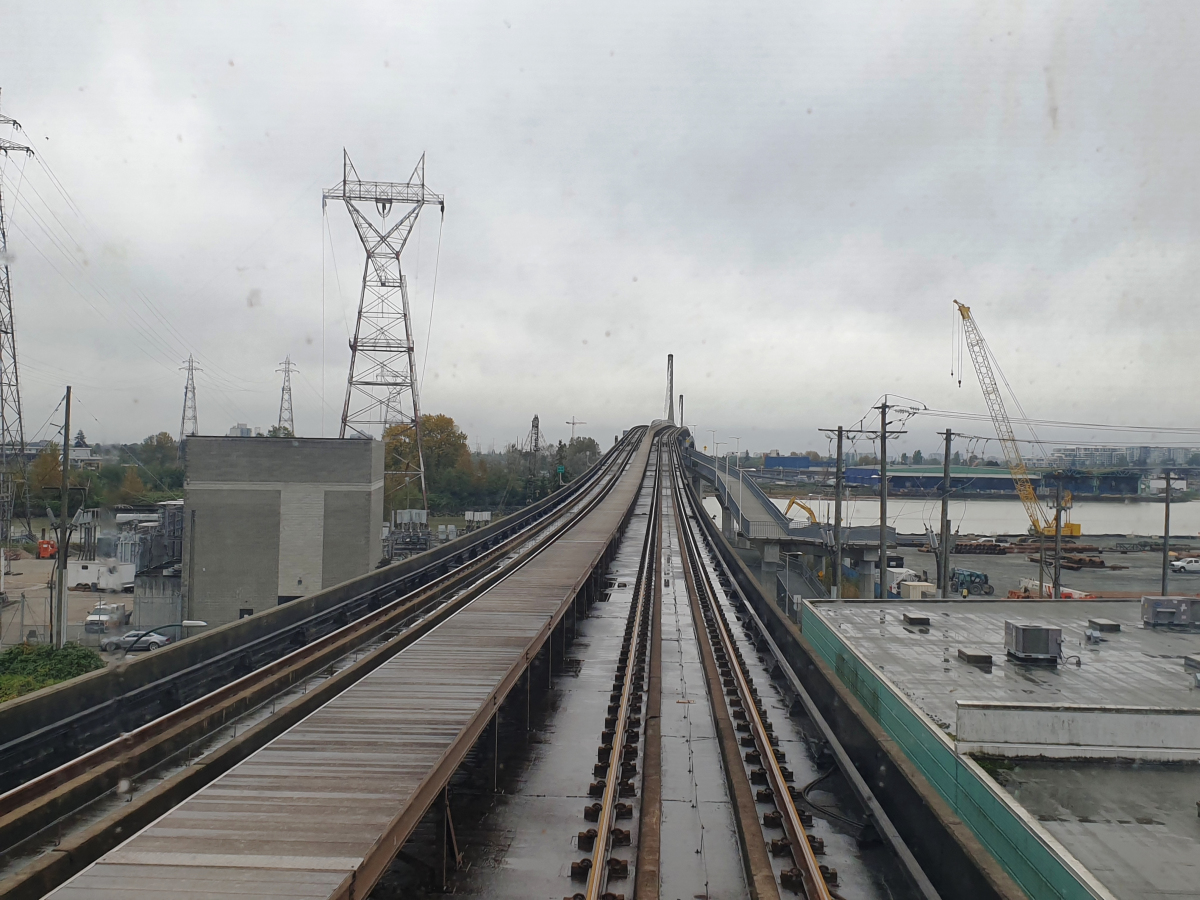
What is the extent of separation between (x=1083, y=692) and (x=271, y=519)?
910 inches

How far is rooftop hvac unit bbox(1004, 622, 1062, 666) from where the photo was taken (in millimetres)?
10188

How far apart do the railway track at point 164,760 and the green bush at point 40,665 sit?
5.58 meters

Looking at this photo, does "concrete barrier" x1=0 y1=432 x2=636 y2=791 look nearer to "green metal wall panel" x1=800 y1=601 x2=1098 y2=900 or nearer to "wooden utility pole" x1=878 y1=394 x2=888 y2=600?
"green metal wall panel" x1=800 y1=601 x2=1098 y2=900

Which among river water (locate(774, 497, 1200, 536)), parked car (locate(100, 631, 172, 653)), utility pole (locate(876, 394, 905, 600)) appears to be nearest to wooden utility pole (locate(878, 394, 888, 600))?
utility pole (locate(876, 394, 905, 600))

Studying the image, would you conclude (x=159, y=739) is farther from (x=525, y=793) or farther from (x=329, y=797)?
(x=525, y=793)

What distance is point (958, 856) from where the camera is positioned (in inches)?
182

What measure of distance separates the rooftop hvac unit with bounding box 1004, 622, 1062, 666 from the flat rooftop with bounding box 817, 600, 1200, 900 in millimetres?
183

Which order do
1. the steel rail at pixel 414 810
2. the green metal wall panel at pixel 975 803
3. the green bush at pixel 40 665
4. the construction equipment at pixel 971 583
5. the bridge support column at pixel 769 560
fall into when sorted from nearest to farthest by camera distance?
the steel rail at pixel 414 810
the green metal wall panel at pixel 975 803
the green bush at pixel 40 665
the bridge support column at pixel 769 560
the construction equipment at pixel 971 583

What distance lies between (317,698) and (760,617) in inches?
341

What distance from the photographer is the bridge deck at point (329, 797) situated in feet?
11.3

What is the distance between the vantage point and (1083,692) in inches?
356

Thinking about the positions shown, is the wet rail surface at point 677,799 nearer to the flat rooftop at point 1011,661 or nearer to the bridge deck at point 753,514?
the flat rooftop at point 1011,661

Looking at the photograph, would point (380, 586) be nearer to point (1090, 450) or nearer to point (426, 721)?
point (426, 721)

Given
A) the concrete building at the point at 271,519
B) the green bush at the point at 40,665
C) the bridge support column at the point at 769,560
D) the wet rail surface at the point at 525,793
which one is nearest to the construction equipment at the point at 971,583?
the bridge support column at the point at 769,560
